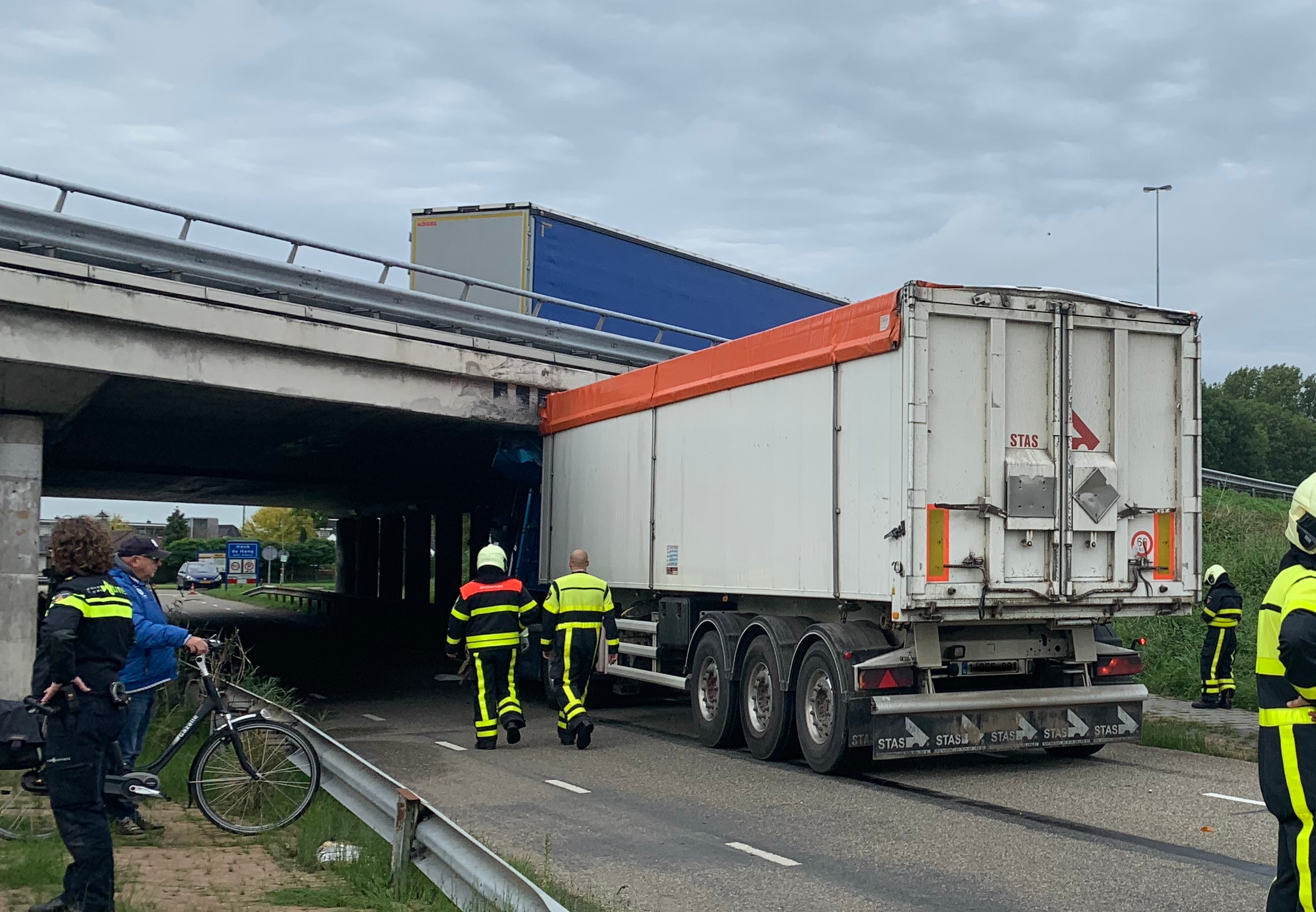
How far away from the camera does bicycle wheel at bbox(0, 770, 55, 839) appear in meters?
7.28

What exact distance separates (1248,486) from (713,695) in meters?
24.5

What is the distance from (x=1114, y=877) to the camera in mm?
6648

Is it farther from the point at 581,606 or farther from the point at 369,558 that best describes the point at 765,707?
the point at 369,558

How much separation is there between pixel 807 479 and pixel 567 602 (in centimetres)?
296

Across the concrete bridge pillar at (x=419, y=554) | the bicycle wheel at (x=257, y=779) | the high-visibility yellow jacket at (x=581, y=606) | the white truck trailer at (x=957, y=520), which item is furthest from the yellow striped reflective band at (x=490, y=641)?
the concrete bridge pillar at (x=419, y=554)

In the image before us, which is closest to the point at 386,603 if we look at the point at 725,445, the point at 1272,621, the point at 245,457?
the point at 245,457

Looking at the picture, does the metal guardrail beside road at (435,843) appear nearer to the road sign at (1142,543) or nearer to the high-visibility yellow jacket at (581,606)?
the high-visibility yellow jacket at (581,606)

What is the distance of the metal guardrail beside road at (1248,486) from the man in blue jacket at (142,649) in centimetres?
2561

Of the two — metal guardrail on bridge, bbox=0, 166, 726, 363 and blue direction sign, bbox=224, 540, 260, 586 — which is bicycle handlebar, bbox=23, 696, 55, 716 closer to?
metal guardrail on bridge, bbox=0, 166, 726, 363

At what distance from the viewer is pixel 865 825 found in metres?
8.14

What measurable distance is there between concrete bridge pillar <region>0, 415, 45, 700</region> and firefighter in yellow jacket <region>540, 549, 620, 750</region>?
5335 millimetres

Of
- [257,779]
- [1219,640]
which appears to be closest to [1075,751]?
[1219,640]

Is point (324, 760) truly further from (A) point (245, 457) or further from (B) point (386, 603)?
(B) point (386, 603)

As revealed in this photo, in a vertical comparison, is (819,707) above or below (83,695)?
below
